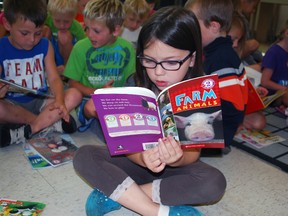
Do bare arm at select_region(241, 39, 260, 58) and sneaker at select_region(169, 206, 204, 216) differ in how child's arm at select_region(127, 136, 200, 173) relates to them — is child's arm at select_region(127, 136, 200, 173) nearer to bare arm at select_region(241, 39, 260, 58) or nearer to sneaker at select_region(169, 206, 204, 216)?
sneaker at select_region(169, 206, 204, 216)

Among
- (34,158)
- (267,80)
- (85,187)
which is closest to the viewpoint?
(85,187)

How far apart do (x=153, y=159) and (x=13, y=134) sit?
2.50ft

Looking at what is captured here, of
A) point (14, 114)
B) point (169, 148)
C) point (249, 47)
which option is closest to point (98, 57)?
point (14, 114)

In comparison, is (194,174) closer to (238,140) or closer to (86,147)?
(86,147)

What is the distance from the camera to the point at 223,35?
1.38 metres

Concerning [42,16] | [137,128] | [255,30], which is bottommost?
[255,30]

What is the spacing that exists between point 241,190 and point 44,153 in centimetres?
75

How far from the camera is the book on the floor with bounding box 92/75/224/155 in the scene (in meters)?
0.77

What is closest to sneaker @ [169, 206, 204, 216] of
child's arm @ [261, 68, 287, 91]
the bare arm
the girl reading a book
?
the girl reading a book

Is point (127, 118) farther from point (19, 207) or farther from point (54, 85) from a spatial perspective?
point (54, 85)

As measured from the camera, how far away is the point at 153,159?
849mm

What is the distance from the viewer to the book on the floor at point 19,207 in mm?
955

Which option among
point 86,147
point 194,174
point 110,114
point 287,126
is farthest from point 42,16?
point 287,126

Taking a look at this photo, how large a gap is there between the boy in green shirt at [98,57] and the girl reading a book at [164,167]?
590 mm
